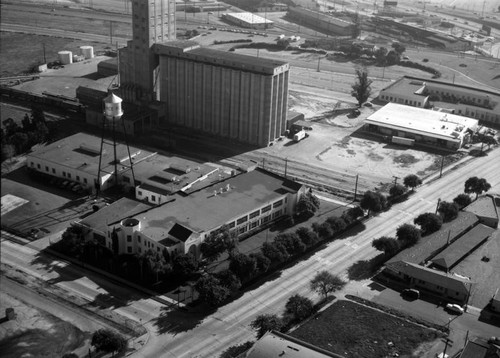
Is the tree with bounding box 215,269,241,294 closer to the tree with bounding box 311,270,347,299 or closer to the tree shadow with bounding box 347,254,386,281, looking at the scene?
the tree with bounding box 311,270,347,299

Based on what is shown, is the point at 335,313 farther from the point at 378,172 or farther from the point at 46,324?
the point at 378,172

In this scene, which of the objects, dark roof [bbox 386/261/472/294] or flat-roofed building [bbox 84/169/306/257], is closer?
dark roof [bbox 386/261/472/294]

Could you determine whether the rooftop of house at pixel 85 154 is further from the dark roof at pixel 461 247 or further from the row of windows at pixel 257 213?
the dark roof at pixel 461 247

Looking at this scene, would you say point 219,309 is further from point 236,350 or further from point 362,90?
point 362,90

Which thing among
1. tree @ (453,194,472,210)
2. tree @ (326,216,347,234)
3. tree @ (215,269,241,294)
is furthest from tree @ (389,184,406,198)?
tree @ (215,269,241,294)

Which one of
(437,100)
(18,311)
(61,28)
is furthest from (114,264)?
(61,28)

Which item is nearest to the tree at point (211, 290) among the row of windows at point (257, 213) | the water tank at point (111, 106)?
the row of windows at point (257, 213)
